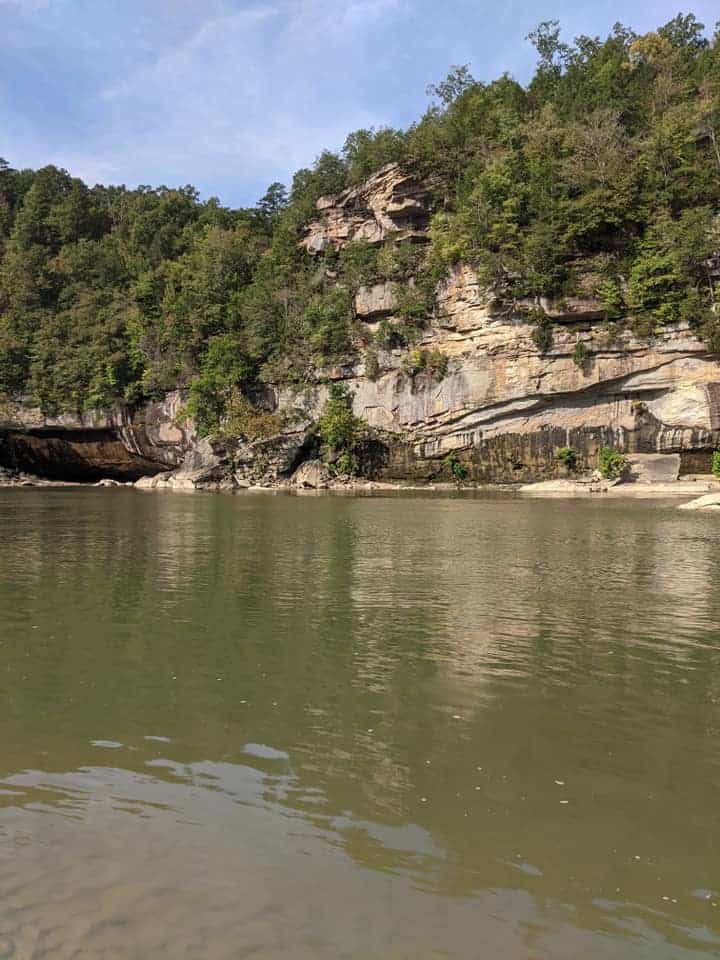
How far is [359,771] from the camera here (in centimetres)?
516

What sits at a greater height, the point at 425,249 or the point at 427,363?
the point at 425,249

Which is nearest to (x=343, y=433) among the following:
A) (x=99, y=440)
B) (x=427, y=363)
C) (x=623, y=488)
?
(x=427, y=363)

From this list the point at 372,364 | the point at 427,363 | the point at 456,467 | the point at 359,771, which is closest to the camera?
the point at 359,771

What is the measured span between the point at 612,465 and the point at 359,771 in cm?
4288

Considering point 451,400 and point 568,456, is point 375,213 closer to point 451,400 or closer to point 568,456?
point 451,400

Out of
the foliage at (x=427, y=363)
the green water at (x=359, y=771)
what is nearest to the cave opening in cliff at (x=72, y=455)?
the foliage at (x=427, y=363)

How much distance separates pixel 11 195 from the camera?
100562 mm

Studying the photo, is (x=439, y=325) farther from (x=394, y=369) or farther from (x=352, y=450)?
(x=352, y=450)

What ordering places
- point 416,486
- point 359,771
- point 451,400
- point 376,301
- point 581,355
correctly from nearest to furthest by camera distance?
point 359,771 < point 581,355 < point 451,400 < point 416,486 < point 376,301

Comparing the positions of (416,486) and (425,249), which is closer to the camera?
(416,486)

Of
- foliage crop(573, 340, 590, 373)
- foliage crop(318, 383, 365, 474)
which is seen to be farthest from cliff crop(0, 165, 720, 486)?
foliage crop(318, 383, 365, 474)

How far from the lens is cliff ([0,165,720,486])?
44.5 metres

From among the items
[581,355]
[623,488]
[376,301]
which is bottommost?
[623,488]

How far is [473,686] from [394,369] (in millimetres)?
48289
